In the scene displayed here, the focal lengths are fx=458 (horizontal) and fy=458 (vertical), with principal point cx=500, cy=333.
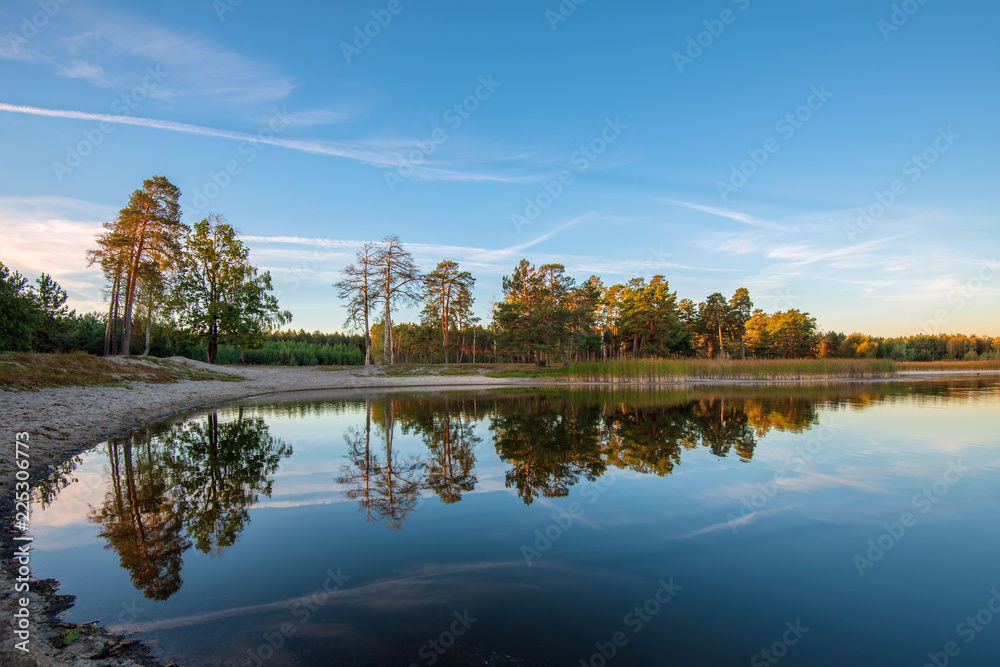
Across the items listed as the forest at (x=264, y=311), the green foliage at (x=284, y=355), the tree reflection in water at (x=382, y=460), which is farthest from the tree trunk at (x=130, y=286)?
the tree reflection in water at (x=382, y=460)

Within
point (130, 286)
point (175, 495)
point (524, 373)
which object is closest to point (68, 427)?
point (175, 495)

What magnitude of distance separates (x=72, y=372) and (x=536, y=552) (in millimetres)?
18729

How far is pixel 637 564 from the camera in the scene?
456 cm

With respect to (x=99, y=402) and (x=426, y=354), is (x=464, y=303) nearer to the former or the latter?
(x=426, y=354)

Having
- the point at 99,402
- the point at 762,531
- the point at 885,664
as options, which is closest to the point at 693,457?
the point at 762,531

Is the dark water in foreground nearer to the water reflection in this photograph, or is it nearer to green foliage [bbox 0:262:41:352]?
the water reflection

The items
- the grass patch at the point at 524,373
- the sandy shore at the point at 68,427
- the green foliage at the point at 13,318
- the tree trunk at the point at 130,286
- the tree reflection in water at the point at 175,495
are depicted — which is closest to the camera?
the sandy shore at the point at 68,427

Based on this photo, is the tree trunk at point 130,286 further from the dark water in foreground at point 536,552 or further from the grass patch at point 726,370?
the grass patch at point 726,370

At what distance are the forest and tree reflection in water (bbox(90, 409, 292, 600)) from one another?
63.4 feet

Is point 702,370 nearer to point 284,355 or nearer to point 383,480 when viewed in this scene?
point 383,480

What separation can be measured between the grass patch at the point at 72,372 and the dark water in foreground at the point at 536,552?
574cm

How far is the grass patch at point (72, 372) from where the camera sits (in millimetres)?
12802

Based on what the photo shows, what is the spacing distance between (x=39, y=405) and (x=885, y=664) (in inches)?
631

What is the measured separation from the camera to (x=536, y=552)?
15.9 ft
